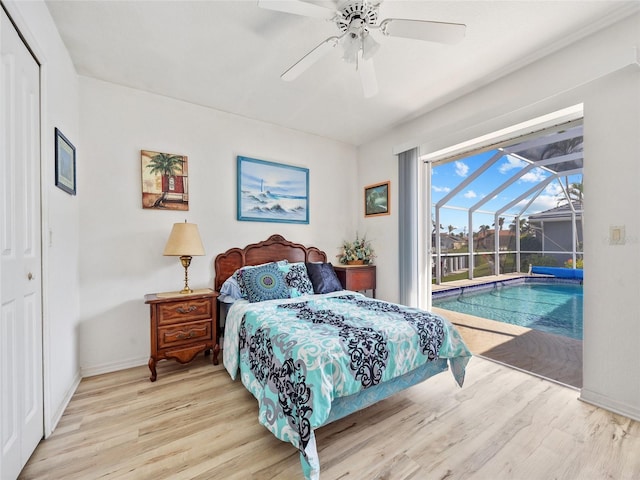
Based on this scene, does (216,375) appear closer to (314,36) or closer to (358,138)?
(314,36)

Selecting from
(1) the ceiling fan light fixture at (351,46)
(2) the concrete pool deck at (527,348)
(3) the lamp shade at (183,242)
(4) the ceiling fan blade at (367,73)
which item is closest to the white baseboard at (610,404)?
(2) the concrete pool deck at (527,348)

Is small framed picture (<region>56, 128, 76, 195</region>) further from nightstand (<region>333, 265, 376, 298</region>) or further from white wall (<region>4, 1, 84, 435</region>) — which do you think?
nightstand (<region>333, 265, 376, 298</region>)

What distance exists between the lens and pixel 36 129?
63.2 inches

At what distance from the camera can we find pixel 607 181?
6.28 feet

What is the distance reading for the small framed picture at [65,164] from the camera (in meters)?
1.88

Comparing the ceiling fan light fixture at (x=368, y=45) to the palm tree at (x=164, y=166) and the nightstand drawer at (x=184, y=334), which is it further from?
the nightstand drawer at (x=184, y=334)

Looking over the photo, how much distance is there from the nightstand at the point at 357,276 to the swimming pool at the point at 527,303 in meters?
1.93

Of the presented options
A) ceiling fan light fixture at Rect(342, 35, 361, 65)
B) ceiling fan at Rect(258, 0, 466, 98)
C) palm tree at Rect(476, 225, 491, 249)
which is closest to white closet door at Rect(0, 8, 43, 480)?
ceiling fan at Rect(258, 0, 466, 98)

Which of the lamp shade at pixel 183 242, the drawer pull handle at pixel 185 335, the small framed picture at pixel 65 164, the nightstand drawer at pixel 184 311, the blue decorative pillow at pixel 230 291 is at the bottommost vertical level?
the drawer pull handle at pixel 185 335

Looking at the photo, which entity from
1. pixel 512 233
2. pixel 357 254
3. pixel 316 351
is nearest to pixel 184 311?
pixel 316 351

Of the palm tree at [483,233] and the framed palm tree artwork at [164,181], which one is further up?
the framed palm tree artwork at [164,181]

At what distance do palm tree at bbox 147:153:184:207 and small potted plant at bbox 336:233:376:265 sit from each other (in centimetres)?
234

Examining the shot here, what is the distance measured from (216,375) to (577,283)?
6.21 meters

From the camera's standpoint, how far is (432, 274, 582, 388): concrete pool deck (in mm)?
2471
